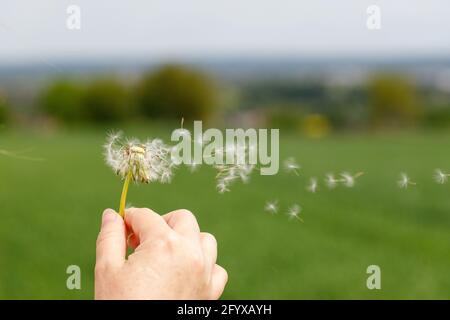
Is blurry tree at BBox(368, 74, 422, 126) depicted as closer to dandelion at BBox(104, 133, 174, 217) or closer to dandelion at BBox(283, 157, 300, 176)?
dandelion at BBox(283, 157, 300, 176)

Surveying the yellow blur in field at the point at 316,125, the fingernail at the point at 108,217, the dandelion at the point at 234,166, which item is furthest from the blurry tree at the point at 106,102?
the fingernail at the point at 108,217

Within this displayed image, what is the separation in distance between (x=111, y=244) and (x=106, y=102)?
16585 millimetres

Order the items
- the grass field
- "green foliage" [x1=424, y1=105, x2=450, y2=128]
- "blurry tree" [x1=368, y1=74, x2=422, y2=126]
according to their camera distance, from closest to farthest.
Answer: the grass field
"green foliage" [x1=424, y1=105, x2=450, y2=128]
"blurry tree" [x1=368, y1=74, x2=422, y2=126]

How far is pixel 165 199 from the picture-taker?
20.9ft

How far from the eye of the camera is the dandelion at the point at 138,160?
31.2 inches

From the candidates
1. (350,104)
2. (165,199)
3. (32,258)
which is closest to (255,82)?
(350,104)

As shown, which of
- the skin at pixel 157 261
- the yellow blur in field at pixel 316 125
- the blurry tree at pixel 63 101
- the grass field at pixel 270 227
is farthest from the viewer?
the yellow blur in field at pixel 316 125

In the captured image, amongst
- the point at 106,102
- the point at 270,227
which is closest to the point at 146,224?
the point at 270,227

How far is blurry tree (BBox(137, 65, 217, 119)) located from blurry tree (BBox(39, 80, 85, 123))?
4.85 ft

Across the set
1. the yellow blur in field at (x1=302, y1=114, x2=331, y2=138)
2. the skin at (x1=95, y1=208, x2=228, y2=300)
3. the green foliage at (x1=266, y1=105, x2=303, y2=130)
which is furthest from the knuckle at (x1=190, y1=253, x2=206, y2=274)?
the green foliage at (x1=266, y1=105, x2=303, y2=130)

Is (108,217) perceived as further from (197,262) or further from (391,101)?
(391,101)

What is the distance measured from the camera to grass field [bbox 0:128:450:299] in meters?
3.89

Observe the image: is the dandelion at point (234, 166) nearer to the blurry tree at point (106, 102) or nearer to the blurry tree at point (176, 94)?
the blurry tree at point (176, 94)

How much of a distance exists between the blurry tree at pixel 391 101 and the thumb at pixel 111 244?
21120mm
